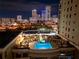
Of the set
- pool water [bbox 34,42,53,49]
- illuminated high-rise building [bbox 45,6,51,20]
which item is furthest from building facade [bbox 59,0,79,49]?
illuminated high-rise building [bbox 45,6,51,20]

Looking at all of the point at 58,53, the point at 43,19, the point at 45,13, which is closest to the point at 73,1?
the point at 58,53

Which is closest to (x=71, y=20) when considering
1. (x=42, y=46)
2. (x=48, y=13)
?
(x=42, y=46)

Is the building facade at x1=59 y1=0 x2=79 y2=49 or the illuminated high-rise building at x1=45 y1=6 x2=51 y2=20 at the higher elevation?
the illuminated high-rise building at x1=45 y1=6 x2=51 y2=20

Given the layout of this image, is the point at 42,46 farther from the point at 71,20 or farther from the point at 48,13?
the point at 48,13

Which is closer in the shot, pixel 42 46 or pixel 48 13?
pixel 42 46

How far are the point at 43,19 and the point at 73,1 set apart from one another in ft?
103

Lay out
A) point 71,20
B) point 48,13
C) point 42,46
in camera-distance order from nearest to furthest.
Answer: point 71,20 → point 42,46 → point 48,13

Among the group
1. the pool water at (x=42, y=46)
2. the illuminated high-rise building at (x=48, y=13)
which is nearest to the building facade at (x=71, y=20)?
the pool water at (x=42, y=46)

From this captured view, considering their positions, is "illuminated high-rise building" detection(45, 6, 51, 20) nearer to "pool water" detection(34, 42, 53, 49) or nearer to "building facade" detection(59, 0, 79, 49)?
"building facade" detection(59, 0, 79, 49)

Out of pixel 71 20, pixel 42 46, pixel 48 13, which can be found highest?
pixel 48 13

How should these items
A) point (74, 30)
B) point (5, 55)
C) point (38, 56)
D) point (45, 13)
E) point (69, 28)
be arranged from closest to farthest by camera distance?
point (5, 55) < point (38, 56) < point (74, 30) < point (69, 28) < point (45, 13)

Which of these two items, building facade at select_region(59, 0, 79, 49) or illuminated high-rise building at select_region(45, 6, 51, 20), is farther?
illuminated high-rise building at select_region(45, 6, 51, 20)

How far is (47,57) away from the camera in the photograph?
57.3ft

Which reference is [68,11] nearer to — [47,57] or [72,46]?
[72,46]
